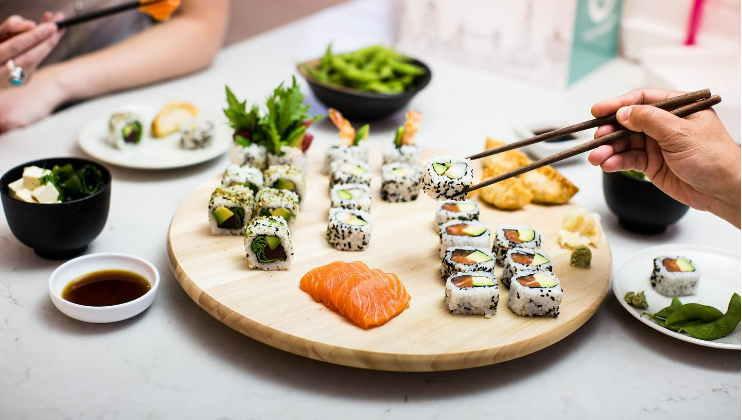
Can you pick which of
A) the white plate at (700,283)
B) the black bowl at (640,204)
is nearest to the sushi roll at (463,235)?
the white plate at (700,283)

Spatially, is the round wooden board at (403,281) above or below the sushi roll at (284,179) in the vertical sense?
below

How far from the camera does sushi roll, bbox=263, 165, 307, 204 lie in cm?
209

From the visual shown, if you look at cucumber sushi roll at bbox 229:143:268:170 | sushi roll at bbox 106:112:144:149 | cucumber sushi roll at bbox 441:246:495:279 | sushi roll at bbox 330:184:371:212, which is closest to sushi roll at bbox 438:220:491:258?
cucumber sushi roll at bbox 441:246:495:279

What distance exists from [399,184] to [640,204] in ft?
2.47

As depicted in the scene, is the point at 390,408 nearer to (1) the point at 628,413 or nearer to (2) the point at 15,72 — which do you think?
(1) the point at 628,413

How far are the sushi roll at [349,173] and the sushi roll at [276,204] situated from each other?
23cm

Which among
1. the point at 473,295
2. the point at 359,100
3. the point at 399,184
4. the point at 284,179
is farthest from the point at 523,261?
the point at 359,100

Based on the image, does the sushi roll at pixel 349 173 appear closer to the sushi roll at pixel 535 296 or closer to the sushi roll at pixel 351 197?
the sushi roll at pixel 351 197

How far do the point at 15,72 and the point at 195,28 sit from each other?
106 cm

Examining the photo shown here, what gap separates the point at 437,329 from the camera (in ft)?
5.29

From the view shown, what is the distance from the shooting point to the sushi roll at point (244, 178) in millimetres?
2049

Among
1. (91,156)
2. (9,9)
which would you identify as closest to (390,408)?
(91,156)

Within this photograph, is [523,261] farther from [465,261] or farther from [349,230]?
[349,230]

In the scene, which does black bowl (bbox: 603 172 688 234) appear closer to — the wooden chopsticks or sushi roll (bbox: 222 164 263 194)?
the wooden chopsticks
